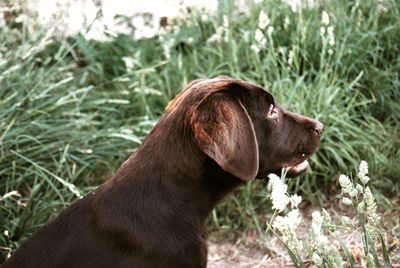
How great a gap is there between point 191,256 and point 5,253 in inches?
61.3

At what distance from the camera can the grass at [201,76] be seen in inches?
181

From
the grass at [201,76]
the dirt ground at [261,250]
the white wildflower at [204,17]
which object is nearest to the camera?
the dirt ground at [261,250]

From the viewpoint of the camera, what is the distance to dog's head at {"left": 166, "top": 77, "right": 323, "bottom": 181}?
2834 mm

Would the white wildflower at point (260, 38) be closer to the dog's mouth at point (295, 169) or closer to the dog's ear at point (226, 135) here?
the dog's mouth at point (295, 169)

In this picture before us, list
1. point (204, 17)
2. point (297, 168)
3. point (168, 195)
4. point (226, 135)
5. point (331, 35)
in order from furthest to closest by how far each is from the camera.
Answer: point (204, 17) < point (331, 35) < point (297, 168) < point (168, 195) < point (226, 135)

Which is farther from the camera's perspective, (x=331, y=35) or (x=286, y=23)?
(x=286, y=23)

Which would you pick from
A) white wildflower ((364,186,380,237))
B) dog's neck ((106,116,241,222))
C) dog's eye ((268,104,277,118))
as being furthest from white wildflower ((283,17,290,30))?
white wildflower ((364,186,380,237))

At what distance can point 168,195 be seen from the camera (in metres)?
3.02

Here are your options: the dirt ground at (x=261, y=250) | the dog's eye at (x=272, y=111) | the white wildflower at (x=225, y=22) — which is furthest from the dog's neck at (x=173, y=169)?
the white wildflower at (x=225, y=22)

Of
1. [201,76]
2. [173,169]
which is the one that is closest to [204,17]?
[201,76]

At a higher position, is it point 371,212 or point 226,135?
point 226,135

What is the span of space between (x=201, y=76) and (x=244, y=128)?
8.04 feet

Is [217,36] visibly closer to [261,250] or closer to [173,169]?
[261,250]

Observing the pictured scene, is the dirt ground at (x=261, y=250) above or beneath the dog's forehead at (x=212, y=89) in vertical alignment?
beneath
